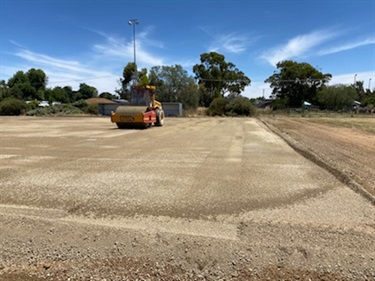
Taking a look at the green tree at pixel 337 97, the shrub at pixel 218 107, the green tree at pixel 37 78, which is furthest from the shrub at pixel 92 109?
the green tree at pixel 37 78

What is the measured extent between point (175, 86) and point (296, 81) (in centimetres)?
3271

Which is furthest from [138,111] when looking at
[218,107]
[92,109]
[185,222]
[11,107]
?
[11,107]

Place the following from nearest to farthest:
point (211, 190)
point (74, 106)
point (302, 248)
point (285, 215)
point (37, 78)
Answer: point (302, 248) < point (285, 215) < point (211, 190) < point (74, 106) < point (37, 78)

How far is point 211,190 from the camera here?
16.4 ft

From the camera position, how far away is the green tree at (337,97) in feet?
210

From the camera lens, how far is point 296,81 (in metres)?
67.3

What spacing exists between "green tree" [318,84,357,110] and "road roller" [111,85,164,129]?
185 feet

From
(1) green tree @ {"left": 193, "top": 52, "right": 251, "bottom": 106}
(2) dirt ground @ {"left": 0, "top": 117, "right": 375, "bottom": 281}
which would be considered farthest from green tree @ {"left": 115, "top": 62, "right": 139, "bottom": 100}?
(2) dirt ground @ {"left": 0, "top": 117, "right": 375, "bottom": 281}

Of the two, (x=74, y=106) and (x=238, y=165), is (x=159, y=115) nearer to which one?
(x=238, y=165)

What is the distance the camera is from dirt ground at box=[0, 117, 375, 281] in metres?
2.73

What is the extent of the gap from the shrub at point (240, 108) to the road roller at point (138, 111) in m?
25.5

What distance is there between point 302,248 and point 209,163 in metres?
4.30

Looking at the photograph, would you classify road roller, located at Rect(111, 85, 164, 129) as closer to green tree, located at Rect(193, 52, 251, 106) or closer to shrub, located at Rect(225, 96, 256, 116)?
shrub, located at Rect(225, 96, 256, 116)

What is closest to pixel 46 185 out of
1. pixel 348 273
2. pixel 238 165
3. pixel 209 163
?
pixel 209 163
